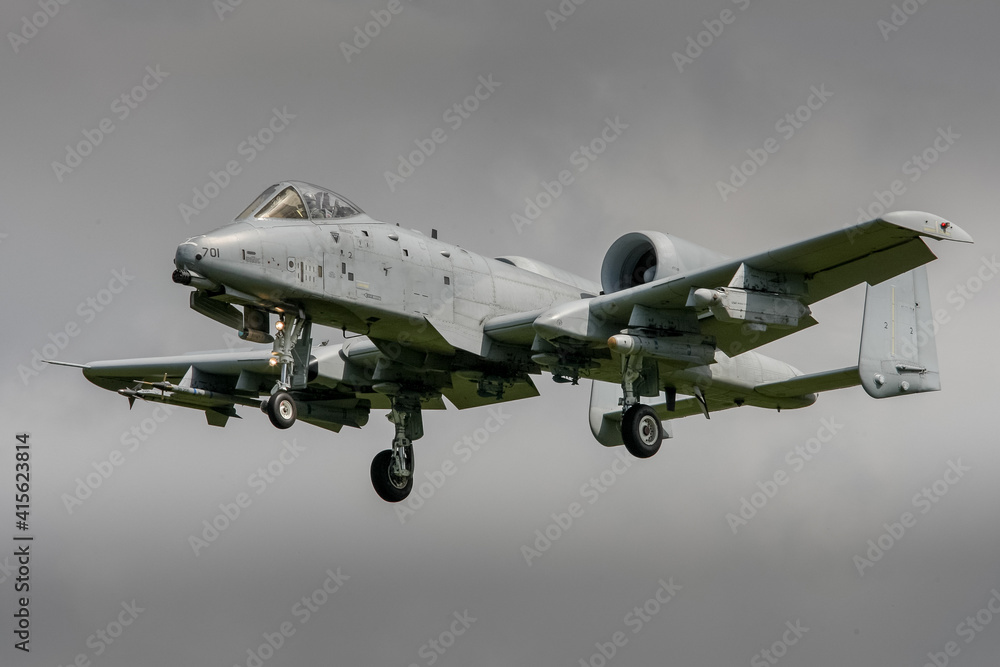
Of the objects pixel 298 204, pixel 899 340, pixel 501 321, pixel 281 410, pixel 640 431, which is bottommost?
pixel 281 410

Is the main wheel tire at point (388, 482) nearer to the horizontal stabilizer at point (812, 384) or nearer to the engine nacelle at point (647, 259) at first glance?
the engine nacelle at point (647, 259)

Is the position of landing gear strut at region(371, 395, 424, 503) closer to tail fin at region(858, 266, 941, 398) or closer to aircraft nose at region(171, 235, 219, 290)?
Result: aircraft nose at region(171, 235, 219, 290)

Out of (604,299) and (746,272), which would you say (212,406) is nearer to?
(604,299)

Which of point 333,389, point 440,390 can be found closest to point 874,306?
point 440,390

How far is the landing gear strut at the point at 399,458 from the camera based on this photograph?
1326 inches

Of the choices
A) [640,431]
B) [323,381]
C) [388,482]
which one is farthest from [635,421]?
[323,381]

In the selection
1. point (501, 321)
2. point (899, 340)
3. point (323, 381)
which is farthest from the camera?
point (899, 340)

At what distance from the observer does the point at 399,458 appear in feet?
110

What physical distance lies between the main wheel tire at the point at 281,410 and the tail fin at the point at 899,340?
12727 mm

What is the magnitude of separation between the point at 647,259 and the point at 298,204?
8.11m

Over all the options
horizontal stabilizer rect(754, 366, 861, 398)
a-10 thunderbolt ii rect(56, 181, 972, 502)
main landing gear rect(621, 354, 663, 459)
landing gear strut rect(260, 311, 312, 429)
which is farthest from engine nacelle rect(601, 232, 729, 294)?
landing gear strut rect(260, 311, 312, 429)

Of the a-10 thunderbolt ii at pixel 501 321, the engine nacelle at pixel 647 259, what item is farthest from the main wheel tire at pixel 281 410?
the engine nacelle at pixel 647 259

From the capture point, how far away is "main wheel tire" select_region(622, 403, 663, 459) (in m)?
30.6

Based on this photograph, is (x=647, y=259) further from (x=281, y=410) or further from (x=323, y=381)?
(x=281, y=410)
